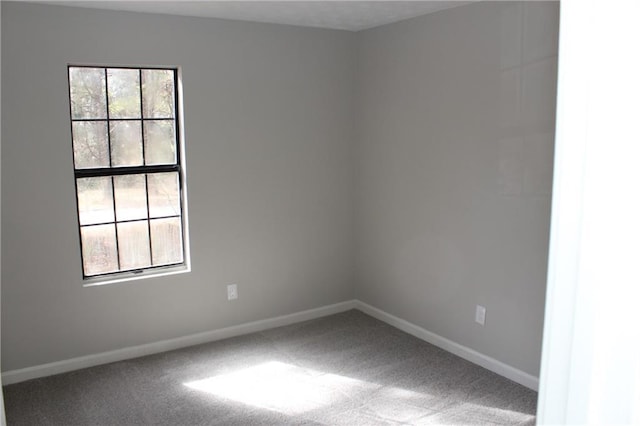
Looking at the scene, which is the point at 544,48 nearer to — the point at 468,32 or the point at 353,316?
the point at 468,32

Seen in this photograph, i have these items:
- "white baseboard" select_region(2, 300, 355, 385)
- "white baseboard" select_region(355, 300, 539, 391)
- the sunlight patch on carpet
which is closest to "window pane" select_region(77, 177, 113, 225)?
"white baseboard" select_region(2, 300, 355, 385)

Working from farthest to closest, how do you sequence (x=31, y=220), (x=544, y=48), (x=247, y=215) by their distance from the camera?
(x=247, y=215)
(x=31, y=220)
(x=544, y=48)

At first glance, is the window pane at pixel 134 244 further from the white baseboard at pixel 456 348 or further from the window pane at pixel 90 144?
the white baseboard at pixel 456 348

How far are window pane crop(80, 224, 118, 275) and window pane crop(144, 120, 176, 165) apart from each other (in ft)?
1.82

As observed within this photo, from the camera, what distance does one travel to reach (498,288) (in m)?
3.50

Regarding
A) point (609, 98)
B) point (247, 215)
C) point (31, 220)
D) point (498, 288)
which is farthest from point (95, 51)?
point (609, 98)

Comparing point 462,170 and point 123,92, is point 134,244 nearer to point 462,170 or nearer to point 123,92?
point 123,92

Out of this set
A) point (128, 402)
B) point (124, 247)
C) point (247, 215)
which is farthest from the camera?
point (247, 215)

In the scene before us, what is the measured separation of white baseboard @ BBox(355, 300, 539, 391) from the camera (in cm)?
338

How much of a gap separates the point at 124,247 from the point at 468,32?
269 cm

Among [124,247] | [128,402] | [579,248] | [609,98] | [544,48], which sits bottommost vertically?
[128,402]

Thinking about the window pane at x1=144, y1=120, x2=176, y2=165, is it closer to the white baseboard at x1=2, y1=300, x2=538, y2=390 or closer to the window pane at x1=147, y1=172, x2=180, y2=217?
the window pane at x1=147, y1=172, x2=180, y2=217

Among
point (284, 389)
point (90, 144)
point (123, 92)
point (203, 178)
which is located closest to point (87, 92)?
point (123, 92)

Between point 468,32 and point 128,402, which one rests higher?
point 468,32
